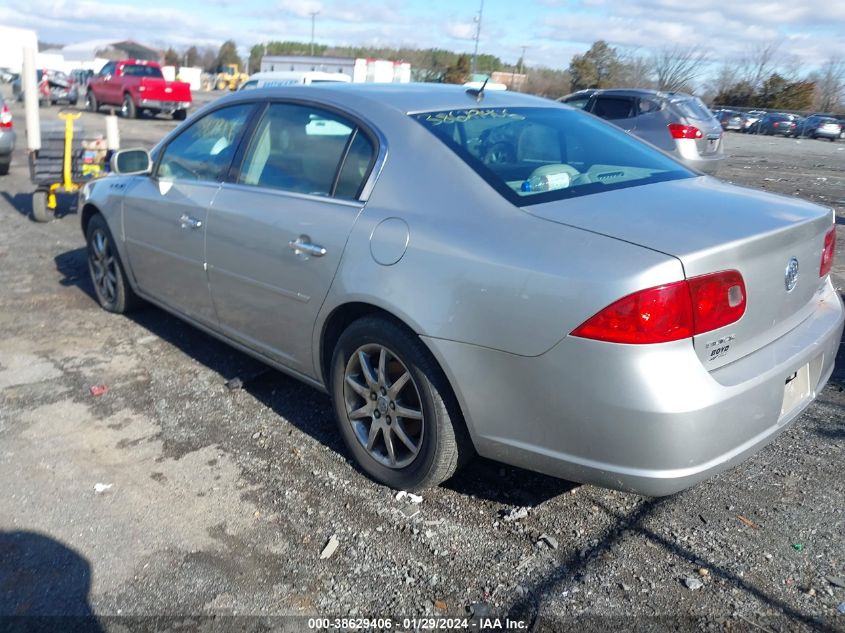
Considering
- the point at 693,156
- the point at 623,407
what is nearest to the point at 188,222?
the point at 623,407

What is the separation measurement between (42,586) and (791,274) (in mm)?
2937

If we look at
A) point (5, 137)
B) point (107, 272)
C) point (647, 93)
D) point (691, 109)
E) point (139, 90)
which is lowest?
point (107, 272)

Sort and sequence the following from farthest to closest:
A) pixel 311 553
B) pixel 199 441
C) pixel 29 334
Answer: pixel 29 334
pixel 199 441
pixel 311 553

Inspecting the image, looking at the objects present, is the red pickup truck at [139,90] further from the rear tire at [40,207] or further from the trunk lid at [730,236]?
the trunk lid at [730,236]

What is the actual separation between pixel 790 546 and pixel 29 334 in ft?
15.6

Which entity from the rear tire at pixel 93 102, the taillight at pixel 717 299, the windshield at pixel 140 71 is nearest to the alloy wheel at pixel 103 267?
the taillight at pixel 717 299

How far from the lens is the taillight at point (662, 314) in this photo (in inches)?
96.0

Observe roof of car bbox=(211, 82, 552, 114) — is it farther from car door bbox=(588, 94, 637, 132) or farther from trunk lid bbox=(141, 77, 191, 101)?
trunk lid bbox=(141, 77, 191, 101)

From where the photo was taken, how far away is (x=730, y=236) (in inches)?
104

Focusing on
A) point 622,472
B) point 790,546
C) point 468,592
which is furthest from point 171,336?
point 790,546

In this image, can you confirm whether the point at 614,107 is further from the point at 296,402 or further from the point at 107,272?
the point at 296,402

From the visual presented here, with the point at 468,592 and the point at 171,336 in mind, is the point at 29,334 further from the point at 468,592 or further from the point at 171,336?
the point at 468,592

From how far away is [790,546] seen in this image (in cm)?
296

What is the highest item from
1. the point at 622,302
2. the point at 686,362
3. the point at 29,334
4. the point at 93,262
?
the point at 622,302
